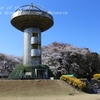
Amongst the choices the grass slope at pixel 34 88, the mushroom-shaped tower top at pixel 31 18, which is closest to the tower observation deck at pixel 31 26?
the mushroom-shaped tower top at pixel 31 18

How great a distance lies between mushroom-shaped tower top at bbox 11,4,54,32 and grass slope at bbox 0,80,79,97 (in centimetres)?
1400

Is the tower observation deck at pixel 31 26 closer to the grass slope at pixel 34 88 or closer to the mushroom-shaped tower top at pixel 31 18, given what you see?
the mushroom-shaped tower top at pixel 31 18

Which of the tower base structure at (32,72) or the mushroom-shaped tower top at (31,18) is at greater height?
the mushroom-shaped tower top at (31,18)

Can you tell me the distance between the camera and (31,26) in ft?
117

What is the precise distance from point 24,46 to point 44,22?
19.8 ft

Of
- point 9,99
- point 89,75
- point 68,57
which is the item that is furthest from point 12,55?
point 9,99

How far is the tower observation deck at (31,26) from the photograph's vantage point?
34.1 m

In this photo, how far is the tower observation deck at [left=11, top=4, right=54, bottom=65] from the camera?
3406cm

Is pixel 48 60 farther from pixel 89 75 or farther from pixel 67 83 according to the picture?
pixel 67 83

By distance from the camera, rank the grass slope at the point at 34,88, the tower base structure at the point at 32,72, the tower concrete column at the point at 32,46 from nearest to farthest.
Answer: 1. the grass slope at the point at 34,88
2. the tower base structure at the point at 32,72
3. the tower concrete column at the point at 32,46

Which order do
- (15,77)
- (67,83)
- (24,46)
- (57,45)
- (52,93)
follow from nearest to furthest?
(52,93) < (67,83) < (15,77) < (24,46) < (57,45)

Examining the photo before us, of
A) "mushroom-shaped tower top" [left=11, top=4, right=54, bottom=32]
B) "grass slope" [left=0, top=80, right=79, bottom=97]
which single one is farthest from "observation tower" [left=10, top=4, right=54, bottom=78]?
"grass slope" [left=0, top=80, right=79, bottom=97]

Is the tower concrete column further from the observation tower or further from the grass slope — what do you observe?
the grass slope

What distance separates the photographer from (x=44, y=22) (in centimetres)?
3619
